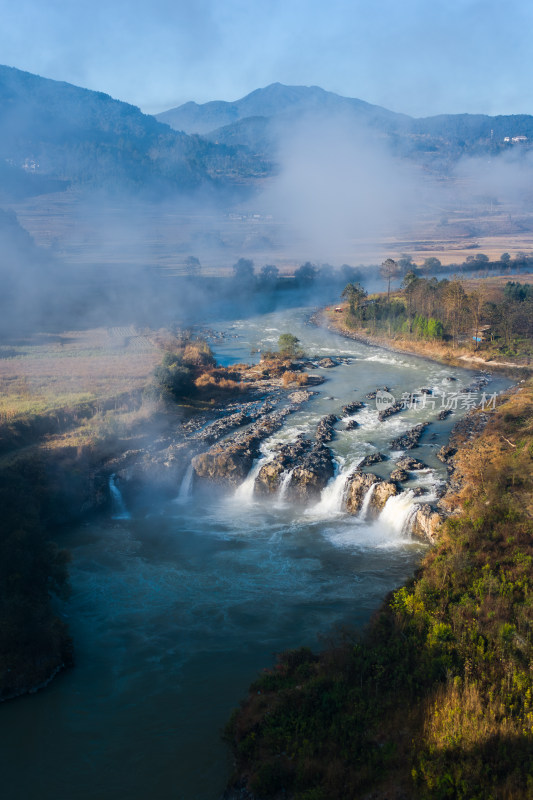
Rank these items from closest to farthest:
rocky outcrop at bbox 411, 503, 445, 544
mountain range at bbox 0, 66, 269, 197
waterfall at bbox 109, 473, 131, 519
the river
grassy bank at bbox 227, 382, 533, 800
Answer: grassy bank at bbox 227, 382, 533, 800 < the river < rocky outcrop at bbox 411, 503, 445, 544 < waterfall at bbox 109, 473, 131, 519 < mountain range at bbox 0, 66, 269, 197

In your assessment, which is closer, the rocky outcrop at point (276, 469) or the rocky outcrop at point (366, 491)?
the rocky outcrop at point (366, 491)

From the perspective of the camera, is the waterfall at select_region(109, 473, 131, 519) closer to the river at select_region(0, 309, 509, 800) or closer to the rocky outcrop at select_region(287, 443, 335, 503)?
the river at select_region(0, 309, 509, 800)

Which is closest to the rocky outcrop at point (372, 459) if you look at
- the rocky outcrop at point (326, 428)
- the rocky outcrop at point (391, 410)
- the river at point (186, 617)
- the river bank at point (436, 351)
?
the river at point (186, 617)

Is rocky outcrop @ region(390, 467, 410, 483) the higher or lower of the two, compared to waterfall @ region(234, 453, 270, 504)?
higher

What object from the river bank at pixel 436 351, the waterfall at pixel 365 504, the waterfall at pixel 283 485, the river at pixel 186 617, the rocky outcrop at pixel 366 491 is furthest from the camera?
the river bank at pixel 436 351

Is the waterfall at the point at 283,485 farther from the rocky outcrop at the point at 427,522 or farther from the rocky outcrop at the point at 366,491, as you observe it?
the rocky outcrop at the point at 427,522

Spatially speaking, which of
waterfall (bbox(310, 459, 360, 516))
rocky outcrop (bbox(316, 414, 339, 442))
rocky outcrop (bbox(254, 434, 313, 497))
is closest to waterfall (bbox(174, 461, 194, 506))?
rocky outcrop (bbox(254, 434, 313, 497))

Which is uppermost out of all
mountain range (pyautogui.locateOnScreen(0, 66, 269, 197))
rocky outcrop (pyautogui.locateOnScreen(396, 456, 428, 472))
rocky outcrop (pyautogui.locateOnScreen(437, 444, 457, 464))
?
mountain range (pyautogui.locateOnScreen(0, 66, 269, 197))
